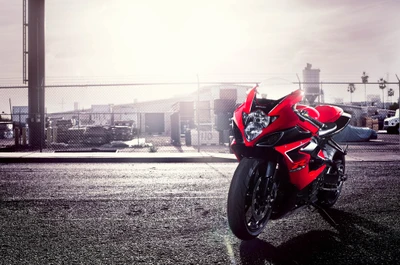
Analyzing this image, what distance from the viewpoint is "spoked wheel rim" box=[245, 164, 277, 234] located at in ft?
12.3

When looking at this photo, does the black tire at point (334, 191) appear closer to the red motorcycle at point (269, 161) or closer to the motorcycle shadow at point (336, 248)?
the motorcycle shadow at point (336, 248)

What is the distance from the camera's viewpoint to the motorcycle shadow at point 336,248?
326 centimetres

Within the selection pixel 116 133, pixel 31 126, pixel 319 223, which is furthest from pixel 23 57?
pixel 319 223

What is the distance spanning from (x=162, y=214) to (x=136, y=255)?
1.49m

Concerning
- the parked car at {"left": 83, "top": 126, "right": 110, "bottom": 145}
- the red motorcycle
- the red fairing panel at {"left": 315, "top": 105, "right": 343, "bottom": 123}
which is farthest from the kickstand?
the parked car at {"left": 83, "top": 126, "right": 110, "bottom": 145}

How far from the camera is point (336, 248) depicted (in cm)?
357

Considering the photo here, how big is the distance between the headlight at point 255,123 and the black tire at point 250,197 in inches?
9.3

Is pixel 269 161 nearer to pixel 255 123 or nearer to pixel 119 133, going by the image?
pixel 255 123

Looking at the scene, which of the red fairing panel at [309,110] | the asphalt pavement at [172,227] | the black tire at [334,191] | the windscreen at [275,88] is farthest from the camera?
the black tire at [334,191]

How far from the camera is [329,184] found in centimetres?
483

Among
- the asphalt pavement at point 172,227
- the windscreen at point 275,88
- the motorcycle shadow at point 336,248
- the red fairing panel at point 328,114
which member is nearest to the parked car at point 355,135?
the asphalt pavement at point 172,227

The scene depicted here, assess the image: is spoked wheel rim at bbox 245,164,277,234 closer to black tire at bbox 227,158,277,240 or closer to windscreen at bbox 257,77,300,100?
black tire at bbox 227,158,277,240

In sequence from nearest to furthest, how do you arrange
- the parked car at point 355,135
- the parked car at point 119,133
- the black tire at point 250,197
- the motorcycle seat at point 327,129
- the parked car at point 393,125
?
the black tire at point 250,197 → the motorcycle seat at point 327,129 → the parked car at point 355,135 → the parked car at point 119,133 → the parked car at point 393,125

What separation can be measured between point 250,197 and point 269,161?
1.26 feet
